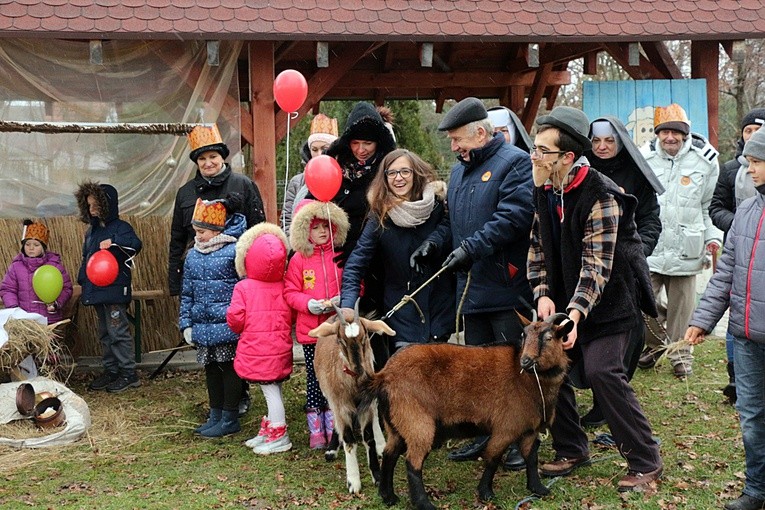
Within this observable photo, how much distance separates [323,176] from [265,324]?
1124 millimetres

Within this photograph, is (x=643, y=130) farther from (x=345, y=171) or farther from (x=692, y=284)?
(x=345, y=171)

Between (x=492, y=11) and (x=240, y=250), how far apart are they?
4480mm

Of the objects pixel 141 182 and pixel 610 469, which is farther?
pixel 141 182

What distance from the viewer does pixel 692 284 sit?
303 inches

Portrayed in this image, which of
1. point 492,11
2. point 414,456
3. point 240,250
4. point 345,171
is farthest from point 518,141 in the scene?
point 492,11

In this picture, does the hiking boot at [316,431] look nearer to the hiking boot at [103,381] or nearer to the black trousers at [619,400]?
the black trousers at [619,400]

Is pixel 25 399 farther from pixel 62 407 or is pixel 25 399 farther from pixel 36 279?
pixel 36 279

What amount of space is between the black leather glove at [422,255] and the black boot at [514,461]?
1.23 meters

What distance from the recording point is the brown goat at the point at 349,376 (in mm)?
4898

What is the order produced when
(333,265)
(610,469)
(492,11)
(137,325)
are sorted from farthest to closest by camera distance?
(492,11) → (137,325) → (333,265) → (610,469)

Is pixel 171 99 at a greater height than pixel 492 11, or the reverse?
pixel 492 11

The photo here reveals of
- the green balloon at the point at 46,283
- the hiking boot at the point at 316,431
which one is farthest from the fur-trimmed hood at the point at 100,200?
the hiking boot at the point at 316,431

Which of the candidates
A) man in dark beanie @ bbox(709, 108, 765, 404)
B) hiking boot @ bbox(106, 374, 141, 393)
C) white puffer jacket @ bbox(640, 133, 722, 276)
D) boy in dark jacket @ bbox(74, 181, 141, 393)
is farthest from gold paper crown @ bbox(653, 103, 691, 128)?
hiking boot @ bbox(106, 374, 141, 393)

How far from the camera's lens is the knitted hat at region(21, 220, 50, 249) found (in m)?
8.14
